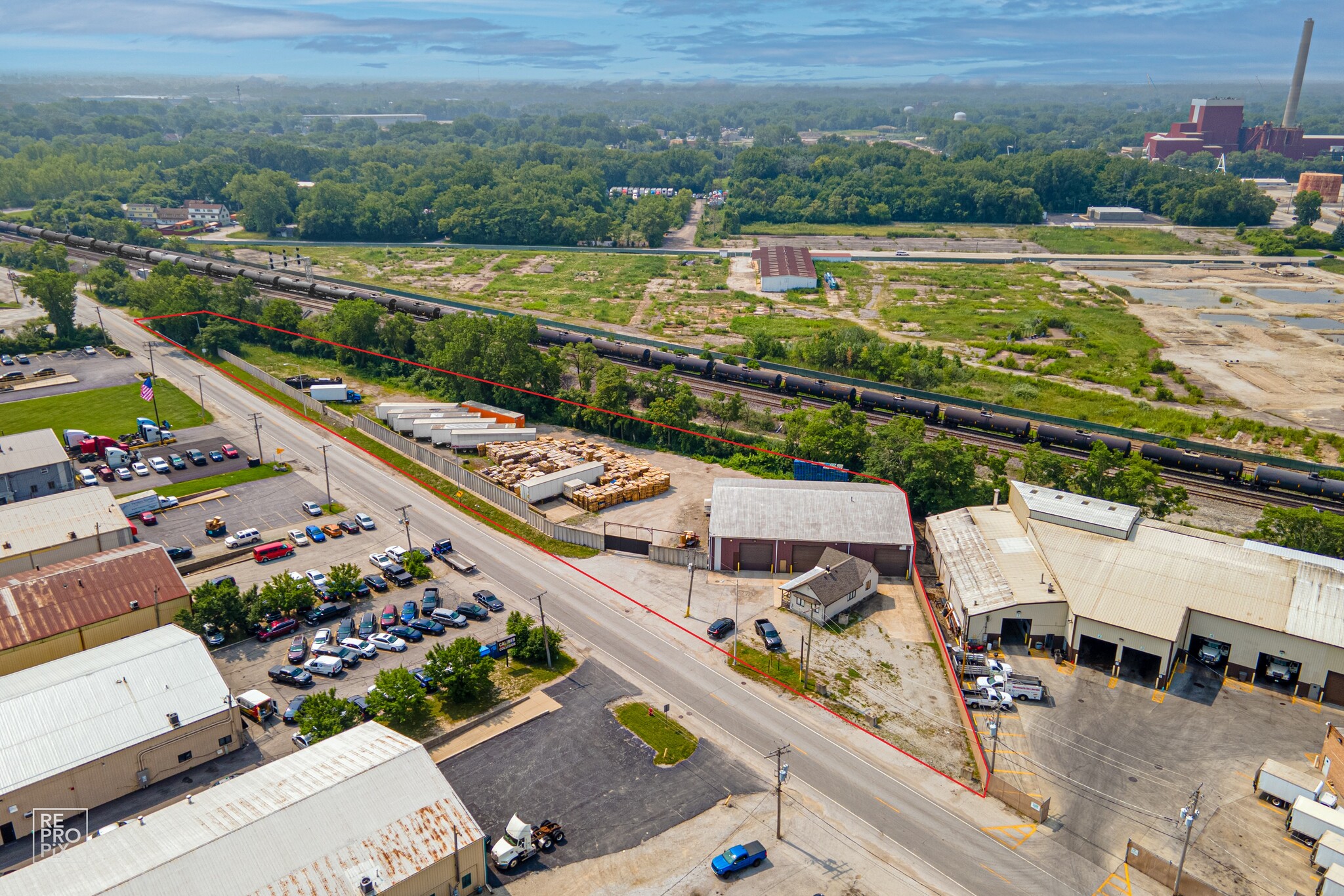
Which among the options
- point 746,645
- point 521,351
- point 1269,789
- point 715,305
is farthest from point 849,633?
point 715,305

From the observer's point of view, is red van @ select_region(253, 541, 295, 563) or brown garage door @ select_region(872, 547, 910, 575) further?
red van @ select_region(253, 541, 295, 563)

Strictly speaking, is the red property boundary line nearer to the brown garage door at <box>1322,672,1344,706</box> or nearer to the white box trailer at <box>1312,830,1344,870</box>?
the white box trailer at <box>1312,830,1344,870</box>

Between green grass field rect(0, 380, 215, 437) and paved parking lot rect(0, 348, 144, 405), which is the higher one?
paved parking lot rect(0, 348, 144, 405)

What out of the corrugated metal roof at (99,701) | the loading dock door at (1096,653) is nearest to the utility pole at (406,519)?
the corrugated metal roof at (99,701)

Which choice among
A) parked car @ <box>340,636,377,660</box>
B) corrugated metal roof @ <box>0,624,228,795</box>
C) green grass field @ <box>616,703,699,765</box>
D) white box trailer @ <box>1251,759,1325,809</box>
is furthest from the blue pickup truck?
corrugated metal roof @ <box>0,624,228,795</box>

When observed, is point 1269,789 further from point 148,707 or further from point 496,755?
point 148,707

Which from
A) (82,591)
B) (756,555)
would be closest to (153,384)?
(82,591)
